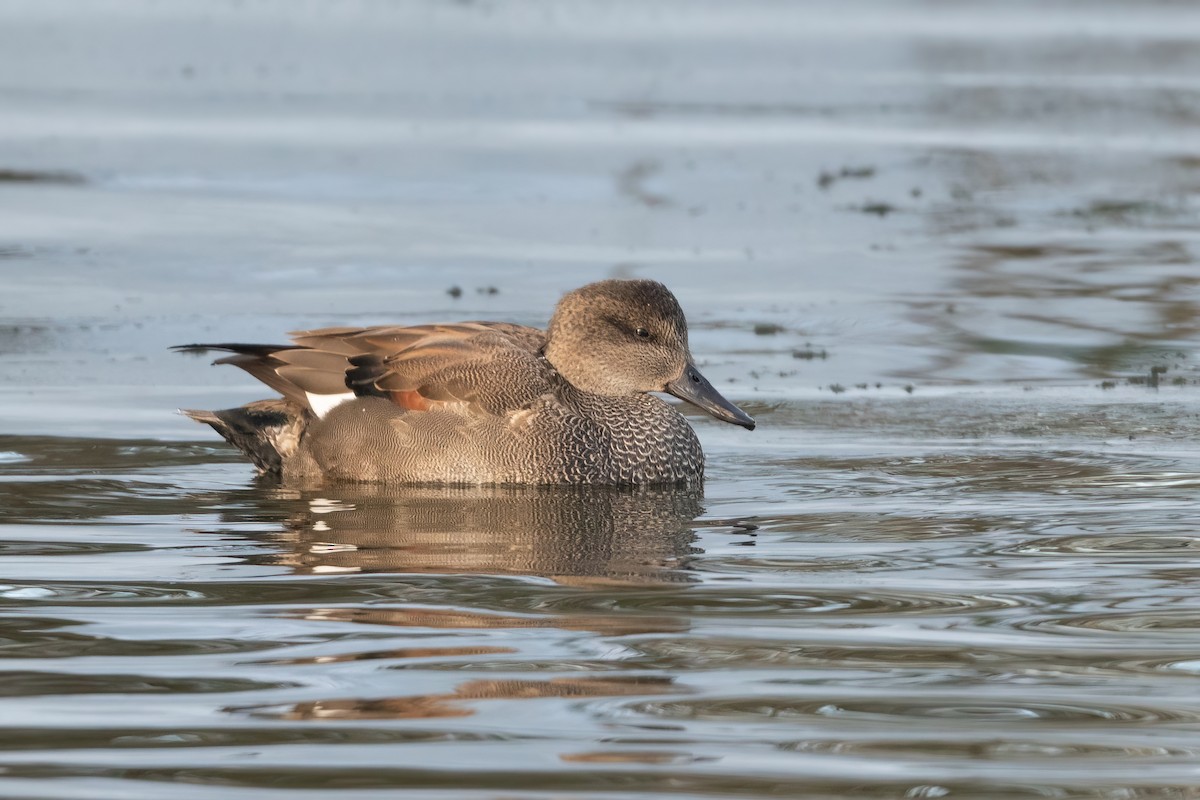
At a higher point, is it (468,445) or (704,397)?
(704,397)

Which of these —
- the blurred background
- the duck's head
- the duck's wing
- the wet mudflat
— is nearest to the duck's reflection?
the wet mudflat

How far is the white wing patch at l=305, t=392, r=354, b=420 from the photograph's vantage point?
774cm

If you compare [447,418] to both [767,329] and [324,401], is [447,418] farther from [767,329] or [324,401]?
[767,329]

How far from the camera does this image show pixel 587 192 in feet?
48.8

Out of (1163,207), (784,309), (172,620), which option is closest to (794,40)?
(1163,207)

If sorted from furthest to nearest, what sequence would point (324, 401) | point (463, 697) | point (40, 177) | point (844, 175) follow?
1. point (844, 175)
2. point (40, 177)
3. point (324, 401)
4. point (463, 697)

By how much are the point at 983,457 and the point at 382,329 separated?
2280mm

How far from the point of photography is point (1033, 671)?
15.8 ft

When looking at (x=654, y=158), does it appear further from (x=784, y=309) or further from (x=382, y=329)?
(x=382, y=329)

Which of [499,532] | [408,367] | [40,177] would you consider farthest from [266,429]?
[40,177]

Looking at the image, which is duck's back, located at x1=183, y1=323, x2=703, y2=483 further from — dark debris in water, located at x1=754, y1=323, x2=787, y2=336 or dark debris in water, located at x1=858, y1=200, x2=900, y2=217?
dark debris in water, located at x1=858, y1=200, x2=900, y2=217

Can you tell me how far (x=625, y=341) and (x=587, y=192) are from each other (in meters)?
7.12

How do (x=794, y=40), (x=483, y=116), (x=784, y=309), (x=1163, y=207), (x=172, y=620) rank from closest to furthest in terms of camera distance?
(x=172, y=620) → (x=784, y=309) → (x=1163, y=207) → (x=483, y=116) → (x=794, y=40)

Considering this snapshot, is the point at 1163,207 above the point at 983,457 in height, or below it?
above
